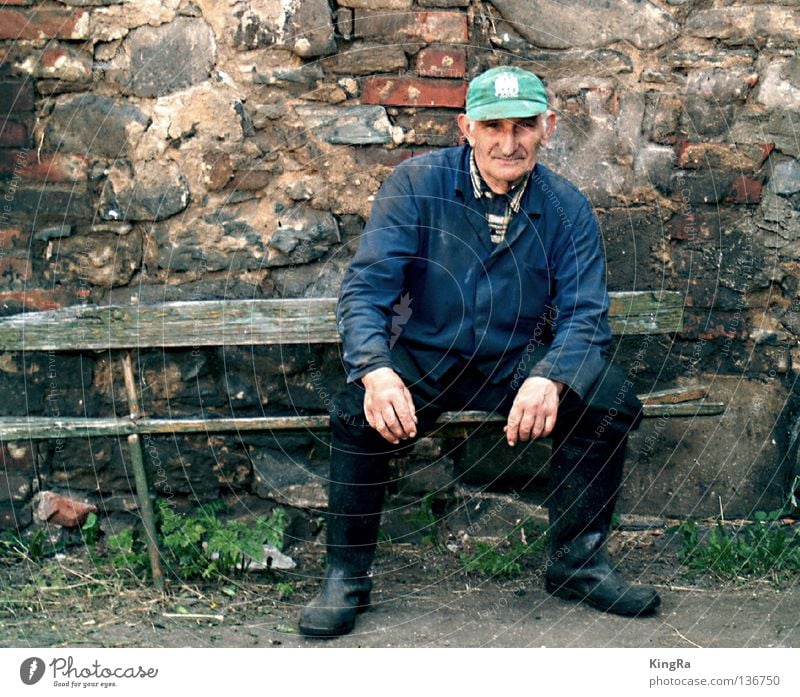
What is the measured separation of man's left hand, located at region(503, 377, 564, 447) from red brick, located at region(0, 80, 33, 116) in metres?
1.91

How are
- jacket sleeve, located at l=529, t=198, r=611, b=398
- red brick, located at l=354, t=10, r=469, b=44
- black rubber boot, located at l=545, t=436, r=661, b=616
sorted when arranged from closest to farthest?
jacket sleeve, located at l=529, t=198, r=611, b=398 < black rubber boot, located at l=545, t=436, r=661, b=616 < red brick, located at l=354, t=10, r=469, b=44

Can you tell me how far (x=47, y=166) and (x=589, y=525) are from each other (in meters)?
2.13

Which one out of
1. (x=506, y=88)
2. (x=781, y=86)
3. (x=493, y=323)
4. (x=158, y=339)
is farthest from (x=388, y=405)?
(x=781, y=86)

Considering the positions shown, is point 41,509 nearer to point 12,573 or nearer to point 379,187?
point 12,573

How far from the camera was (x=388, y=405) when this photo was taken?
128 inches

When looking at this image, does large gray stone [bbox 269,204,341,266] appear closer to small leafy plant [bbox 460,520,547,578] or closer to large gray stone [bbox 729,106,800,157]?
small leafy plant [bbox 460,520,547,578]

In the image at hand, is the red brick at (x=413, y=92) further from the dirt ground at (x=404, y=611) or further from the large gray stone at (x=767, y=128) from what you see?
the dirt ground at (x=404, y=611)

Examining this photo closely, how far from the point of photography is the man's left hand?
332 centimetres

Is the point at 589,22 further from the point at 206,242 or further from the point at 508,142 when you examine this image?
the point at 206,242

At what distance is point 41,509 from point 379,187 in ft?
5.25

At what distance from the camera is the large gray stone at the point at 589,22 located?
3.95 metres

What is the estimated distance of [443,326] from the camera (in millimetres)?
3580

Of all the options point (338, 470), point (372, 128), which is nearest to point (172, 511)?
point (338, 470)

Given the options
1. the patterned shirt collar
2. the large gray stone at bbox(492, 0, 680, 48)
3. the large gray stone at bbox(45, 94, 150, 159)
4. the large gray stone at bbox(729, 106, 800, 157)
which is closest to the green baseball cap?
the patterned shirt collar
